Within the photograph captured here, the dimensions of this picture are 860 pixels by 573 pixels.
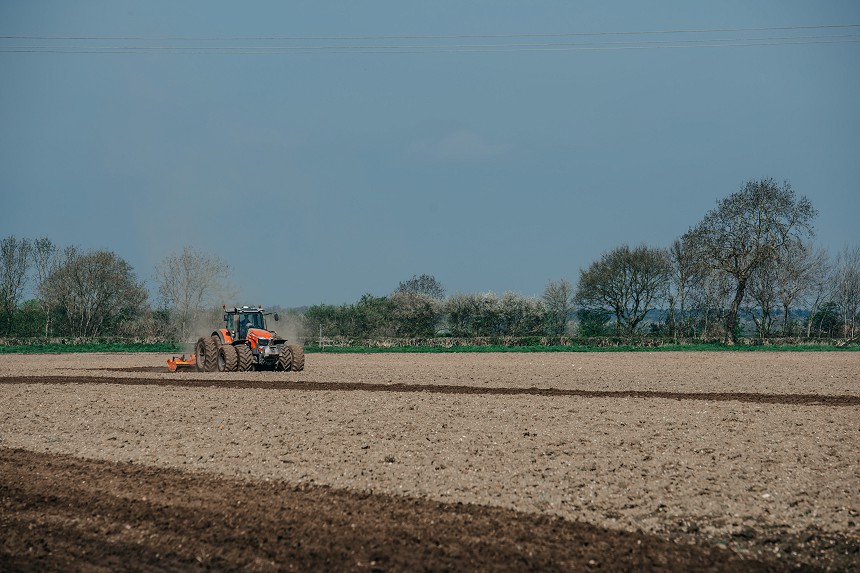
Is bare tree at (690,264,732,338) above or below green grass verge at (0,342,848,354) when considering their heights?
above

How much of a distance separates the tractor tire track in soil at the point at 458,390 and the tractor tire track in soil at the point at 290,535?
1178 centimetres

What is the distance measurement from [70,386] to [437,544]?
19.2 meters

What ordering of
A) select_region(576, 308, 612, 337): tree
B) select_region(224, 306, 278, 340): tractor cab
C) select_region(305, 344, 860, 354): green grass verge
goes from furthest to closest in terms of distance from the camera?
select_region(576, 308, 612, 337): tree → select_region(305, 344, 860, 354): green grass verge → select_region(224, 306, 278, 340): tractor cab

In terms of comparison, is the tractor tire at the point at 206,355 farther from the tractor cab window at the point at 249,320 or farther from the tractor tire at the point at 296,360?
the tractor tire at the point at 296,360

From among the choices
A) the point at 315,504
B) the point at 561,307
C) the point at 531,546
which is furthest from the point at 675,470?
the point at 561,307

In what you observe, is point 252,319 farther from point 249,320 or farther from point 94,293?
point 94,293

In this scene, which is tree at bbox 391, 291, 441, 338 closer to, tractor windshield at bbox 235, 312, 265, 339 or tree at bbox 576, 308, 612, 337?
tree at bbox 576, 308, 612, 337

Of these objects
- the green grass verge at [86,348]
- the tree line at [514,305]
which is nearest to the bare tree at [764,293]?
the tree line at [514,305]

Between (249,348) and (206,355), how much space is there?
1.93m

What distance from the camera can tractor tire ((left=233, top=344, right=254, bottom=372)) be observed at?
28766mm

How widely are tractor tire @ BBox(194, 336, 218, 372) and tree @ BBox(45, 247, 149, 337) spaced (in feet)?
150

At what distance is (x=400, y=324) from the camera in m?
67.5

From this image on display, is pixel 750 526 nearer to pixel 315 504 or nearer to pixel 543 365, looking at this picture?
pixel 315 504

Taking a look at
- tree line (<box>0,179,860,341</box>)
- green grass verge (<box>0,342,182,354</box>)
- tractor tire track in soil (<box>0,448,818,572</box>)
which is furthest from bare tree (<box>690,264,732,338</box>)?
tractor tire track in soil (<box>0,448,818,572</box>)
